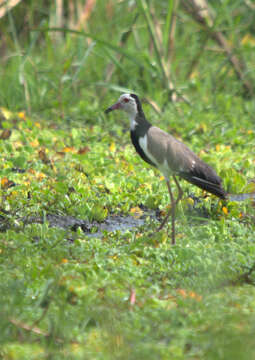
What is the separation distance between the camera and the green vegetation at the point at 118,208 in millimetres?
2738

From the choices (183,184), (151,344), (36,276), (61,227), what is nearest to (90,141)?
(183,184)

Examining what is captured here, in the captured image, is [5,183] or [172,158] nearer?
[172,158]

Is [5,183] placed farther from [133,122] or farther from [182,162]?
[182,162]

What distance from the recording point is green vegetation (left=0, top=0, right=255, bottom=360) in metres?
2.74

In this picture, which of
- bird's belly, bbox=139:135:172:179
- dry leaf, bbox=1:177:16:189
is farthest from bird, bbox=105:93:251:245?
dry leaf, bbox=1:177:16:189

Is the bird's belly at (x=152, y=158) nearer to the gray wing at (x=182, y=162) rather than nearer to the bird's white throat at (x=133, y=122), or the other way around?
the gray wing at (x=182, y=162)

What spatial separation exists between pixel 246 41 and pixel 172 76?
263 centimetres

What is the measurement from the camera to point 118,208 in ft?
15.9

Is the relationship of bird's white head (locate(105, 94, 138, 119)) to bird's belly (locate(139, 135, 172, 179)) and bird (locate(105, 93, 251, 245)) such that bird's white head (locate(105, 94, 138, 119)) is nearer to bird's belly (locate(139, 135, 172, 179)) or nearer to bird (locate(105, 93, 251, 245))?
bird (locate(105, 93, 251, 245))

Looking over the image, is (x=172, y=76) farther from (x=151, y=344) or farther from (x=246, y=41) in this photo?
(x=151, y=344)

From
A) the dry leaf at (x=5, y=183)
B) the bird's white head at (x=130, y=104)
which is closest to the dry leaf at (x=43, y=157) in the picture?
the dry leaf at (x=5, y=183)

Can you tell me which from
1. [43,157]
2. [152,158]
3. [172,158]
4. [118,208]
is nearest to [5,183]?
[43,157]

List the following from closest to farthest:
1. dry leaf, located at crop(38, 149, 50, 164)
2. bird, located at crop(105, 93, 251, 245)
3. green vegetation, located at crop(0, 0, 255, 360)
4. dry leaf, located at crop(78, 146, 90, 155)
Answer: green vegetation, located at crop(0, 0, 255, 360) → bird, located at crop(105, 93, 251, 245) → dry leaf, located at crop(38, 149, 50, 164) → dry leaf, located at crop(78, 146, 90, 155)

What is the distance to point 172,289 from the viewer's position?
3432 mm
